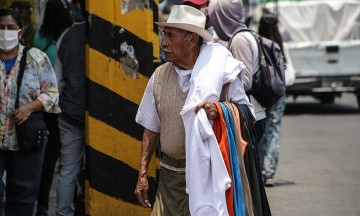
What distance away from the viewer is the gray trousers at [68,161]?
23.9ft

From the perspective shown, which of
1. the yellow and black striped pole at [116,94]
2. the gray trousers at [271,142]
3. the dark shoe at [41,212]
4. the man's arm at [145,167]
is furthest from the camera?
the gray trousers at [271,142]

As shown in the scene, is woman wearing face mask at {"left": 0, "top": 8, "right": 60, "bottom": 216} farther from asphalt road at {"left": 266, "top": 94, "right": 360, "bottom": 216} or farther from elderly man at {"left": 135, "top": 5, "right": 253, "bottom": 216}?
asphalt road at {"left": 266, "top": 94, "right": 360, "bottom": 216}

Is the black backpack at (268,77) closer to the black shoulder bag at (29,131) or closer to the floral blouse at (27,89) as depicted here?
the floral blouse at (27,89)

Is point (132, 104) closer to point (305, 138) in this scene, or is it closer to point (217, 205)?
point (217, 205)

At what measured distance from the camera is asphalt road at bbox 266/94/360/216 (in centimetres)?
895

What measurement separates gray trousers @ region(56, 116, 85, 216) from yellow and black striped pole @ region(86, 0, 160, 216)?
1.23 feet

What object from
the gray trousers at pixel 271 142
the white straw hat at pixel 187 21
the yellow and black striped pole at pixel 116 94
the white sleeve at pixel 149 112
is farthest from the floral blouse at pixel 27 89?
the gray trousers at pixel 271 142

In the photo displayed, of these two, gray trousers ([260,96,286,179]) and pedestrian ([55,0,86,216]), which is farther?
gray trousers ([260,96,286,179])

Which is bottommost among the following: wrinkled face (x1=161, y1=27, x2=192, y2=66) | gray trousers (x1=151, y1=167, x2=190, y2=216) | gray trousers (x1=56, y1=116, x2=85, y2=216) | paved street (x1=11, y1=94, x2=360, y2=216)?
paved street (x1=11, y1=94, x2=360, y2=216)

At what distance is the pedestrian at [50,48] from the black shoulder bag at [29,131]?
4.79 feet

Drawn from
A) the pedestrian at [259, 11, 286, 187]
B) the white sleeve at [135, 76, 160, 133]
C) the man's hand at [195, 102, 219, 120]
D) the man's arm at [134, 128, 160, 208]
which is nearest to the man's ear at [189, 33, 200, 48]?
the white sleeve at [135, 76, 160, 133]

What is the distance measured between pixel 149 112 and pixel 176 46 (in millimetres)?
442

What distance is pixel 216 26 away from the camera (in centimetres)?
748

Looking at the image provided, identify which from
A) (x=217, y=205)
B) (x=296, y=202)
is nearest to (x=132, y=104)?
(x=217, y=205)
